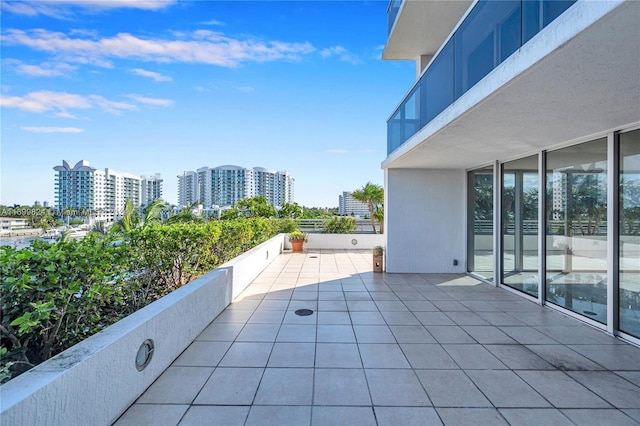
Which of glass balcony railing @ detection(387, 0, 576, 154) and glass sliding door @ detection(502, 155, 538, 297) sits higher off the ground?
glass balcony railing @ detection(387, 0, 576, 154)

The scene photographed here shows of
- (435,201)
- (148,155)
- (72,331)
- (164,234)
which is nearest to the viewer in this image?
(72,331)

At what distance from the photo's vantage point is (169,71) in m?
8.75

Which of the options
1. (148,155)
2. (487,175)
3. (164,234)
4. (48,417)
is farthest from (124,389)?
(148,155)

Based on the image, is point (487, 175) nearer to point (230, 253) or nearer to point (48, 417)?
point (230, 253)

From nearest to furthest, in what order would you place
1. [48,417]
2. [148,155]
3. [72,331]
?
[48,417], [72,331], [148,155]

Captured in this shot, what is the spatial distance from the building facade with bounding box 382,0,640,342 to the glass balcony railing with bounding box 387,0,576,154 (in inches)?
0.7

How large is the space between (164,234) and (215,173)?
42.7 meters

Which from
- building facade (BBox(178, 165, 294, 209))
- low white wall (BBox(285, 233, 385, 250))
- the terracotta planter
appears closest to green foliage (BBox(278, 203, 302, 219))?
low white wall (BBox(285, 233, 385, 250))

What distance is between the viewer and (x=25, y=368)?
2232 millimetres

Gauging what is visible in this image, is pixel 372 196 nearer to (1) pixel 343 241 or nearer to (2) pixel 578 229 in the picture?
(1) pixel 343 241

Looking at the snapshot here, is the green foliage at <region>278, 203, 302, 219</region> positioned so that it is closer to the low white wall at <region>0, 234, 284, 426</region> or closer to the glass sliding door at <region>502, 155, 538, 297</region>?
the glass sliding door at <region>502, 155, 538, 297</region>

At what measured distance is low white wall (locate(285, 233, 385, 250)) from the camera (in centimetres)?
1226

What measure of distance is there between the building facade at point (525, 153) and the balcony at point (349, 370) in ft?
3.28

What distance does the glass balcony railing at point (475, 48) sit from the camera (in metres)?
2.57
